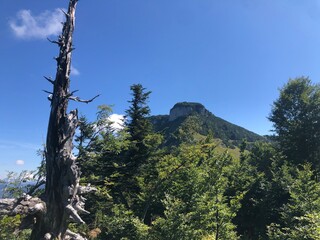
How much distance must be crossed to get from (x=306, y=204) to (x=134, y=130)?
48.5 ft

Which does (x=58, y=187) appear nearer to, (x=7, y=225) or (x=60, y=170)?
(x=60, y=170)

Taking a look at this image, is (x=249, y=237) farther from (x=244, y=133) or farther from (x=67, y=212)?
(x=244, y=133)

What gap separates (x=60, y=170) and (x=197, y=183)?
381 inches

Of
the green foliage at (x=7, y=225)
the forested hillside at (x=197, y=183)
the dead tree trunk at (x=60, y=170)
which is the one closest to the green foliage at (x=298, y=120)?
the forested hillside at (x=197, y=183)

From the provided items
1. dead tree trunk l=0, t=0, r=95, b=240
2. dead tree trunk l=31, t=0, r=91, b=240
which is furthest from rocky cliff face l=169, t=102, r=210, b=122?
dead tree trunk l=0, t=0, r=95, b=240

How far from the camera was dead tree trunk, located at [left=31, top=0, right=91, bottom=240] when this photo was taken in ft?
29.5

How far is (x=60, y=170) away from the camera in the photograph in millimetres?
9250

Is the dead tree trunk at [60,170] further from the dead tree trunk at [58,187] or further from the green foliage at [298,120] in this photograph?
the green foliage at [298,120]

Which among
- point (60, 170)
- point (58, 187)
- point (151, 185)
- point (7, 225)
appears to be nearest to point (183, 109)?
point (151, 185)

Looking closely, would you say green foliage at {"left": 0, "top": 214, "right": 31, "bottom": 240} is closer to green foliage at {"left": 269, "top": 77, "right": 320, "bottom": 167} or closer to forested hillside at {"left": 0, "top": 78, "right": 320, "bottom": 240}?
forested hillside at {"left": 0, "top": 78, "right": 320, "bottom": 240}

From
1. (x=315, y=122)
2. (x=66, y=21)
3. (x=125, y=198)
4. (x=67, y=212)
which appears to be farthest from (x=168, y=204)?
(x=315, y=122)

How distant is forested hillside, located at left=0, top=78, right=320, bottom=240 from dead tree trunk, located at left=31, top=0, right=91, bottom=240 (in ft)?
4.23

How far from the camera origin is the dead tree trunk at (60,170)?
900cm

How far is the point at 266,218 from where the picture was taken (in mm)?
22547
